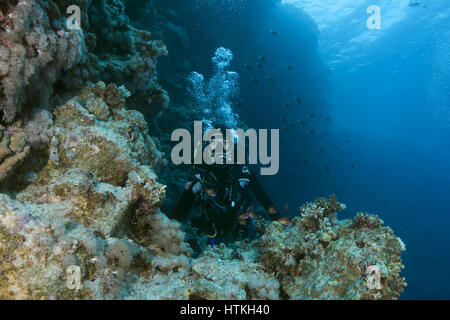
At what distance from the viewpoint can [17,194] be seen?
7.87 ft

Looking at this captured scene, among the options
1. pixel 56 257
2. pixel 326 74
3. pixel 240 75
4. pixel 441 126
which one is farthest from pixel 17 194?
pixel 441 126

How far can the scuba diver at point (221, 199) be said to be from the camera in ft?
15.5

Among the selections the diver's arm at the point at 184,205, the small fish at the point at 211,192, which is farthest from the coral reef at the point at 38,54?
the small fish at the point at 211,192

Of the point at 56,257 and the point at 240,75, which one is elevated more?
the point at 240,75

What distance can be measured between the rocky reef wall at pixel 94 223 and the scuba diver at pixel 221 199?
1310 millimetres

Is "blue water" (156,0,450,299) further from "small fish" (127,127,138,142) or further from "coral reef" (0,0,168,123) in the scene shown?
"coral reef" (0,0,168,123)

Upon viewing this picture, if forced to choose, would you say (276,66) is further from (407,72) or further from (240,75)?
(407,72)

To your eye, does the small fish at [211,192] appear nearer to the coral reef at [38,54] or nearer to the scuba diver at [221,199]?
the scuba diver at [221,199]

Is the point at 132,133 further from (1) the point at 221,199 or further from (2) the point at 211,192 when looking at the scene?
(1) the point at 221,199

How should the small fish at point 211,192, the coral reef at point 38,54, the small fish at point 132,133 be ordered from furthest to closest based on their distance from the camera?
the small fish at point 211,192
the small fish at point 132,133
the coral reef at point 38,54

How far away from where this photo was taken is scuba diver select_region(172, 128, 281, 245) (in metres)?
4.72

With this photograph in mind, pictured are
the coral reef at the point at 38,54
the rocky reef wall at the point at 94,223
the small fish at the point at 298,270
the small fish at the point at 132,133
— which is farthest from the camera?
the small fish at the point at 132,133

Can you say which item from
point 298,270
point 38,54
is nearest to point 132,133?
point 38,54

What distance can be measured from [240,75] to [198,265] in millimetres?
26032
